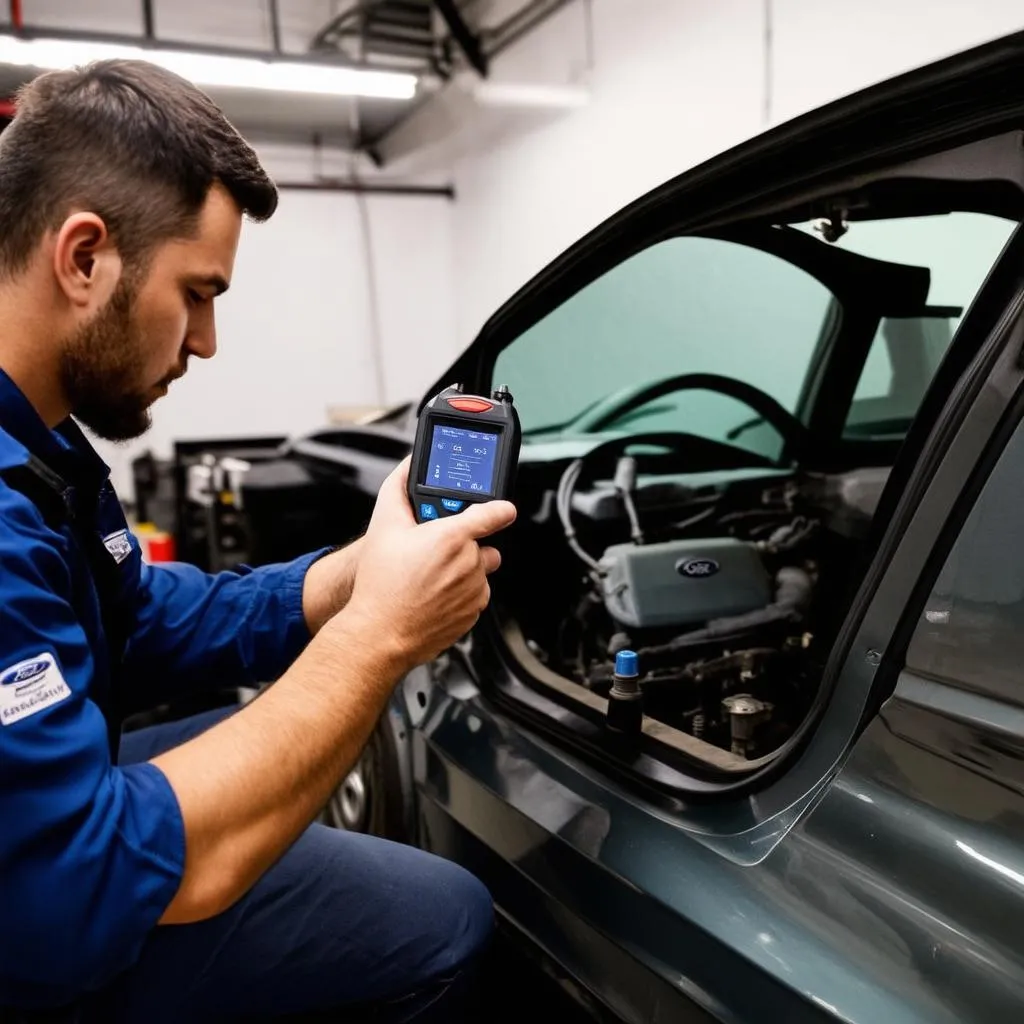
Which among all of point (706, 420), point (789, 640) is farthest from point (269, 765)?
point (706, 420)

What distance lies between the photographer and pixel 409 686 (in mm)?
1555

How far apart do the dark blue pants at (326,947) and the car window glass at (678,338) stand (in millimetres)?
774

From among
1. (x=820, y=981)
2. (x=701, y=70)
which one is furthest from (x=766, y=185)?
(x=701, y=70)

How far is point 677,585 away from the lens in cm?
149

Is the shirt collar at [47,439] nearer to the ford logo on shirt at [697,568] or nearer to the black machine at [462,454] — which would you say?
the black machine at [462,454]

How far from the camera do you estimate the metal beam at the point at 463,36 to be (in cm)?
492

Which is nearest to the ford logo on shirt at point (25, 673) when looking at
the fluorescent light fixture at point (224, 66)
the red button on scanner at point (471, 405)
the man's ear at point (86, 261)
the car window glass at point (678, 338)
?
the man's ear at point (86, 261)

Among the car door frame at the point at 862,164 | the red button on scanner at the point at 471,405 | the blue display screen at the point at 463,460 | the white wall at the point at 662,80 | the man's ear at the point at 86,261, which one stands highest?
the white wall at the point at 662,80

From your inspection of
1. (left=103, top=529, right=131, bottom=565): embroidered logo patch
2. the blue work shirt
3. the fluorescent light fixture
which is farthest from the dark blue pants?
the fluorescent light fixture

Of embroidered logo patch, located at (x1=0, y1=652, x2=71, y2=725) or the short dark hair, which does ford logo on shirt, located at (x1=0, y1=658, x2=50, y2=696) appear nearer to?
embroidered logo patch, located at (x1=0, y1=652, x2=71, y2=725)

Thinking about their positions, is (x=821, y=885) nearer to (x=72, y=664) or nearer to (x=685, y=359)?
(x=72, y=664)

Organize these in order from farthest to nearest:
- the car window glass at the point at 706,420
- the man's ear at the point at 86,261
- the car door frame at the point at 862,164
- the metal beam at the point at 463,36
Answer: the metal beam at the point at 463,36
the car window glass at the point at 706,420
the man's ear at the point at 86,261
the car door frame at the point at 862,164

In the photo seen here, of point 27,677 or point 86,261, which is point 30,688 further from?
point 86,261

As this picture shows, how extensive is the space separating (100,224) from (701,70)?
11.1ft
